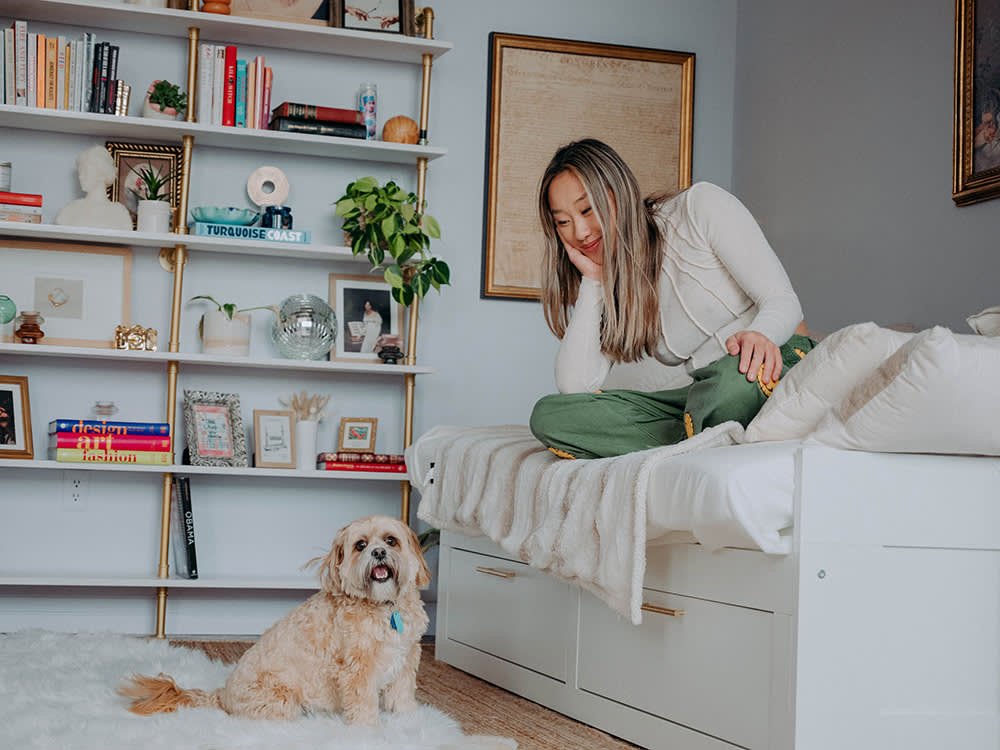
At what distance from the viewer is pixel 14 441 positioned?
3.09 metres

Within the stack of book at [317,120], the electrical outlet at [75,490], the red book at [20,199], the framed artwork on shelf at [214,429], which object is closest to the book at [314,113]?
the stack of book at [317,120]

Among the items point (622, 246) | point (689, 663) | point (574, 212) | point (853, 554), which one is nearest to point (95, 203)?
point (574, 212)

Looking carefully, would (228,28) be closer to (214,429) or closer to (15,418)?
(214,429)

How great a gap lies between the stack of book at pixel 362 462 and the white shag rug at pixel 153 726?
93 cm

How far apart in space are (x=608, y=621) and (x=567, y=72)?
2.21 m

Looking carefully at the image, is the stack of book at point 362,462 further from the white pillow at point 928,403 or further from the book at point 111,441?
the white pillow at point 928,403

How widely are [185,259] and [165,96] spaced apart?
1.56ft

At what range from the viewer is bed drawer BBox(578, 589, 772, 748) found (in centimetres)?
155

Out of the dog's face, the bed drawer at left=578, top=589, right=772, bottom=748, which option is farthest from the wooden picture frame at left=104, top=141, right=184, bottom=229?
the bed drawer at left=578, top=589, right=772, bottom=748

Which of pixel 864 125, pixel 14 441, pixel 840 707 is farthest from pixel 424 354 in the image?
pixel 840 707

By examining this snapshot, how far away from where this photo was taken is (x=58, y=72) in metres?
3.12

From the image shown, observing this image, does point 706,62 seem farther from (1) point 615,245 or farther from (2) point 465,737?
(2) point 465,737

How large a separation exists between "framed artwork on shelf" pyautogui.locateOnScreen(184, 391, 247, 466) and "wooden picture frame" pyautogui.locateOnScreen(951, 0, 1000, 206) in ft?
6.73

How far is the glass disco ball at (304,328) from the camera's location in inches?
128
